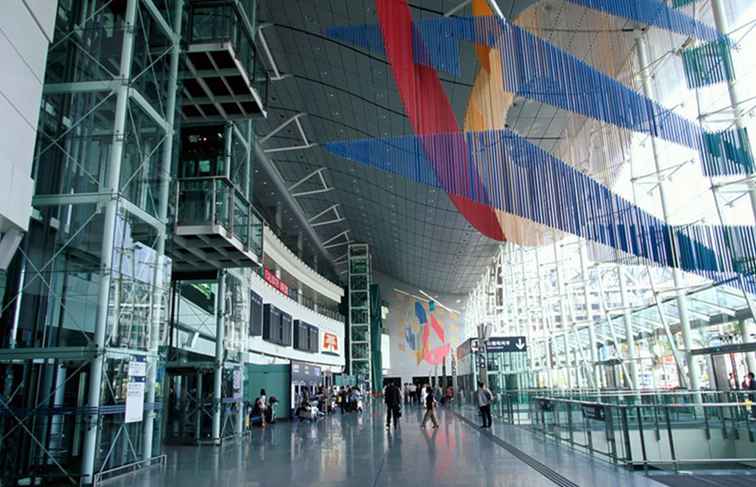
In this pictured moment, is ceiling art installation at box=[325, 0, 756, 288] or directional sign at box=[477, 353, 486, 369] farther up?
ceiling art installation at box=[325, 0, 756, 288]

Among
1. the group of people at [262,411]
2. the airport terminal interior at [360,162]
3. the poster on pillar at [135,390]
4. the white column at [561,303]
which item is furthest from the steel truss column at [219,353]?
the white column at [561,303]

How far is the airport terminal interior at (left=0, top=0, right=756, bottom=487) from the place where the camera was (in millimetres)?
8695

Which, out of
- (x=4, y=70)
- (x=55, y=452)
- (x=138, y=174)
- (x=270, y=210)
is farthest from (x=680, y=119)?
(x=270, y=210)

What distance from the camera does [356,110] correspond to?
77.0 feet

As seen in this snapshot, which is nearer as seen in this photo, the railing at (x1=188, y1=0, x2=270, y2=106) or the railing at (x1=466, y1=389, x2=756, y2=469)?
the railing at (x1=466, y1=389, x2=756, y2=469)

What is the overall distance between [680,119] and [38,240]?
1279 cm

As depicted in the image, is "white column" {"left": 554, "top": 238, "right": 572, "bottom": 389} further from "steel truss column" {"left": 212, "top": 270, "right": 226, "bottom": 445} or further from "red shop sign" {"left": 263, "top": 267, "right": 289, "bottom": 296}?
"steel truss column" {"left": 212, "top": 270, "right": 226, "bottom": 445}

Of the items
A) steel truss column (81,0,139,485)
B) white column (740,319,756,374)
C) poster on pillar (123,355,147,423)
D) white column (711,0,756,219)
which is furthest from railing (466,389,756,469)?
steel truss column (81,0,139,485)

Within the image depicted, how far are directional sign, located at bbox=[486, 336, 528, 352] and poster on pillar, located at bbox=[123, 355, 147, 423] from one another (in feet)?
49.2

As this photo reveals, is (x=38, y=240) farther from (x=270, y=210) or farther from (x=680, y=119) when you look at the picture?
(x=270, y=210)

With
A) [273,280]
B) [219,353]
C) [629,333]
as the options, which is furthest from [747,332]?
[273,280]

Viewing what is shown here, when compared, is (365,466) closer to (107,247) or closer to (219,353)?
(107,247)

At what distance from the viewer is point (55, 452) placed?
893 cm

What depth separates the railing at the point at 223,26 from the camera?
1350 cm
